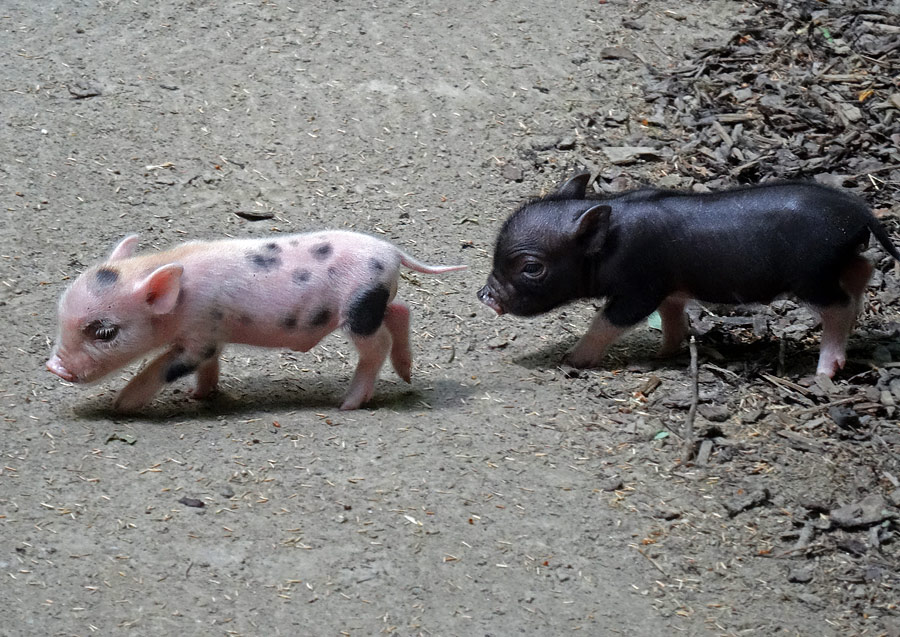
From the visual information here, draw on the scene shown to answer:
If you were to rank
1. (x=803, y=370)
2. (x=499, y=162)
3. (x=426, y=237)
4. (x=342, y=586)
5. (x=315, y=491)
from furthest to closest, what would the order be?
(x=499, y=162), (x=426, y=237), (x=803, y=370), (x=315, y=491), (x=342, y=586)

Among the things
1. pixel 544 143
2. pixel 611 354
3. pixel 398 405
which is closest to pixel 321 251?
pixel 398 405

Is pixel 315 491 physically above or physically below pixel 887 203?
below

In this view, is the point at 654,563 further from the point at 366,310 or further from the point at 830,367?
the point at 830,367

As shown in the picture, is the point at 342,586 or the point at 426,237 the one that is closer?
the point at 342,586

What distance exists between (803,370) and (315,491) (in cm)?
363

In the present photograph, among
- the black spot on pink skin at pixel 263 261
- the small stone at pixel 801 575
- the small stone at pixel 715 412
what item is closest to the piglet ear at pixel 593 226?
the small stone at pixel 715 412

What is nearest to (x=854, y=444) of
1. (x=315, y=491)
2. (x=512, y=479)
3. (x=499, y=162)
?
(x=512, y=479)

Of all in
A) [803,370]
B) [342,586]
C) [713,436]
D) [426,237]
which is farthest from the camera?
[426,237]

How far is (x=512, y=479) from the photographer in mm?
5719

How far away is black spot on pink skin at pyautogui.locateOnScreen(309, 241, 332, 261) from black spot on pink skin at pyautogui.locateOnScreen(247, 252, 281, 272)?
0.69 feet

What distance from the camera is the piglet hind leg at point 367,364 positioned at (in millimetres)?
6246

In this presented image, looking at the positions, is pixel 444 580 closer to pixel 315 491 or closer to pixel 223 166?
pixel 315 491

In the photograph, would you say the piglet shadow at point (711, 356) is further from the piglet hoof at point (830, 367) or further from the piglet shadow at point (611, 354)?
the piglet hoof at point (830, 367)

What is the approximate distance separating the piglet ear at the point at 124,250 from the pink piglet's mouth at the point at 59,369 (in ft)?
2.18
